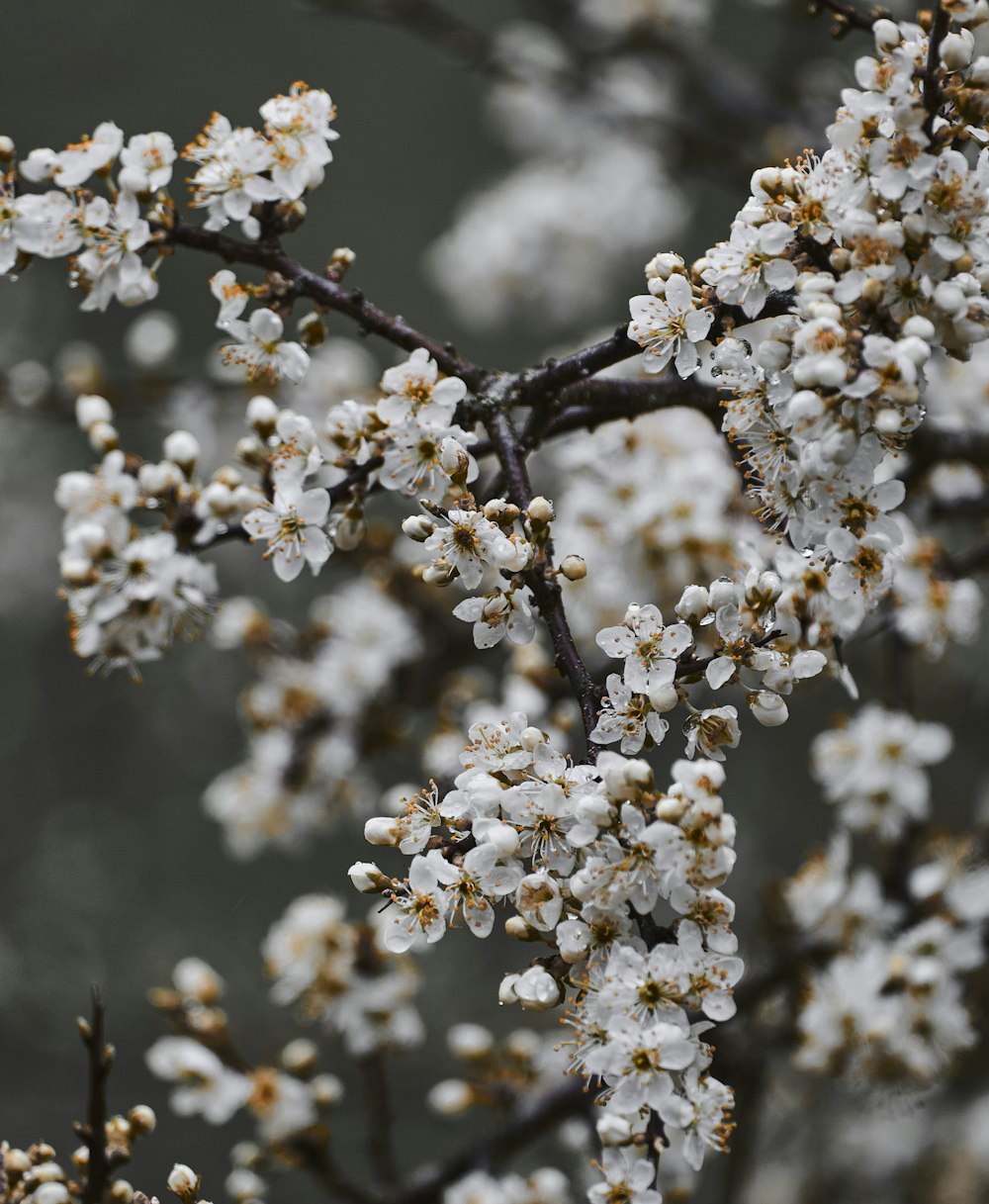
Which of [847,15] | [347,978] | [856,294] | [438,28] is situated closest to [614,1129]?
[856,294]

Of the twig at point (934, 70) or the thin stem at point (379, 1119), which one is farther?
the thin stem at point (379, 1119)

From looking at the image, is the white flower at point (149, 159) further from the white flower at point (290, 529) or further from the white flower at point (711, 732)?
the white flower at point (711, 732)

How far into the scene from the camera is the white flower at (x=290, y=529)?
1725mm

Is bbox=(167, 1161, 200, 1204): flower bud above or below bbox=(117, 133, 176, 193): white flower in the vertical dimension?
below

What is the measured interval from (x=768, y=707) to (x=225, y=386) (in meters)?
2.40

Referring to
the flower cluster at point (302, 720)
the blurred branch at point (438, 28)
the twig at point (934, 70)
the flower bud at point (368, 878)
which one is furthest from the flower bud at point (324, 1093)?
the blurred branch at point (438, 28)

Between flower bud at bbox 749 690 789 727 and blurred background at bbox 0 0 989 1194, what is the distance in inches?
79.7

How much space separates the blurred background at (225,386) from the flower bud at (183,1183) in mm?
2295

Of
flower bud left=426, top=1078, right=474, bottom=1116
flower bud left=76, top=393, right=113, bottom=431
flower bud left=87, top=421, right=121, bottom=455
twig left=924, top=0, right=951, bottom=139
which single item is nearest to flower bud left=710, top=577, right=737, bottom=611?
twig left=924, top=0, right=951, bottom=139

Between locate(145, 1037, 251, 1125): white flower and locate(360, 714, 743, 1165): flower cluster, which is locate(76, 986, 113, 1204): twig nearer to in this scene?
locate(360, 714, 743, 1165): flower cluster

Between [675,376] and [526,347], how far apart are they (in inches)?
225

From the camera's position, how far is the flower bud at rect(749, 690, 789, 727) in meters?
1.54

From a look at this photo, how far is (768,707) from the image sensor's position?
1541 mm

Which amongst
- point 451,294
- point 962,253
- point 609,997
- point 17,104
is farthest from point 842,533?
point 17,104
